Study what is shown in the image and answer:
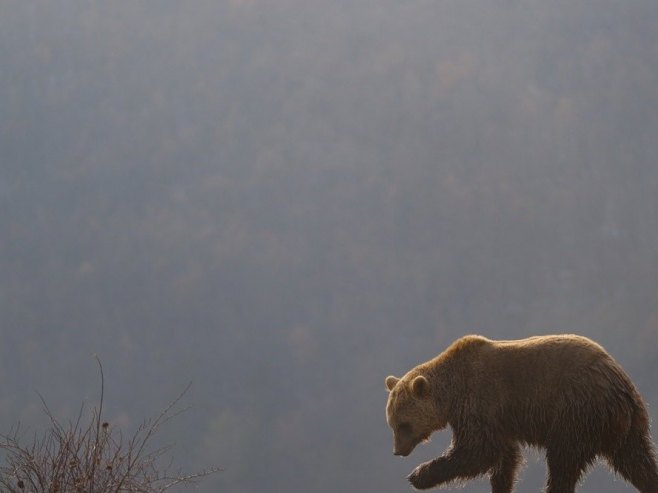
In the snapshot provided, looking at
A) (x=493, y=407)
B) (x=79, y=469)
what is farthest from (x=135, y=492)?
(x=493, y=407)

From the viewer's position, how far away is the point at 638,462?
7.73 meters

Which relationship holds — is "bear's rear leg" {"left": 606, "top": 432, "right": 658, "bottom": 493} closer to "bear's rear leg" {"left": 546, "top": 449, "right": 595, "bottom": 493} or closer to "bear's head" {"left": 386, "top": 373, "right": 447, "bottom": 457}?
"bear's rear leg" {"left": 546, "top": 449, "right": 595, "bottom": 493}

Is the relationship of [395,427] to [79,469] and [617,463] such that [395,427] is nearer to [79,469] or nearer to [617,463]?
[617,463]

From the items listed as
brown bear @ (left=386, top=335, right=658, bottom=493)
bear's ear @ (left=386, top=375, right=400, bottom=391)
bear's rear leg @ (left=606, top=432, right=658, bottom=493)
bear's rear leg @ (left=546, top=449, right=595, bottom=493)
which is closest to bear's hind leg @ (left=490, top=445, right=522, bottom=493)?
brown bear @ (left=386, top=335, right=658, bottom=493)

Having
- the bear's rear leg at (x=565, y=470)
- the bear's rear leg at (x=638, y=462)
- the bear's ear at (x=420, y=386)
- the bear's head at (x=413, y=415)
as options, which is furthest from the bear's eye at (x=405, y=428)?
the bear's rear leg at (x=638, y=462)

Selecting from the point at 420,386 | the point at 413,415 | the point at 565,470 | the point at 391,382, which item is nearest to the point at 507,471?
the point at 565,470

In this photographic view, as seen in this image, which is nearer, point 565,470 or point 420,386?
point 565,470

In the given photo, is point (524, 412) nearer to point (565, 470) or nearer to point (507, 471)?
point (565, 470)

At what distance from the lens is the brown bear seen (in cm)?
755

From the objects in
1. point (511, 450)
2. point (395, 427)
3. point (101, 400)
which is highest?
point (101, 400)

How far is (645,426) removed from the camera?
7809 mm

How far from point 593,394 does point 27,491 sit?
5.26 m

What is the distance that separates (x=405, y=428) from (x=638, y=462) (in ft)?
7.46

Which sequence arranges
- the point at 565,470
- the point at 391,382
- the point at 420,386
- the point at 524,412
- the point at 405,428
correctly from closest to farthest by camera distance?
the point at 565,470 < the point at 524,412 < the point at 420,386 < the point at 405,428 < the point at 391,382
